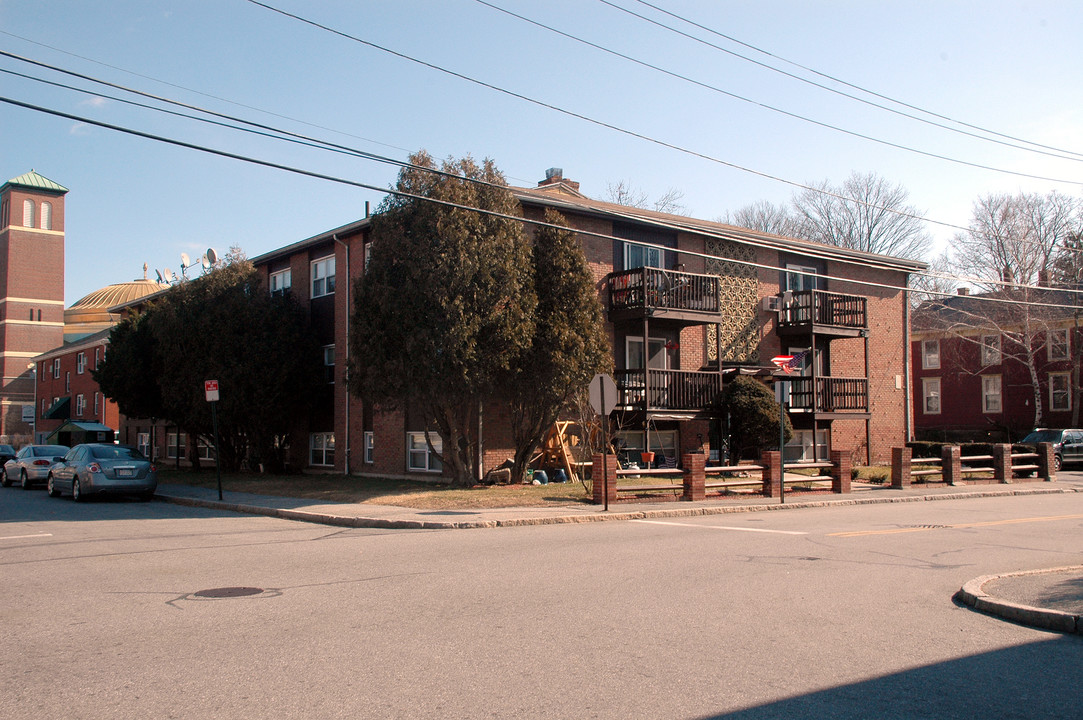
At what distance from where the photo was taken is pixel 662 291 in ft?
86.7

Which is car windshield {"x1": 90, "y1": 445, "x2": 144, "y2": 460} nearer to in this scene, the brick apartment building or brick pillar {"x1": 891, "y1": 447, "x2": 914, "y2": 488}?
the brick apartment building

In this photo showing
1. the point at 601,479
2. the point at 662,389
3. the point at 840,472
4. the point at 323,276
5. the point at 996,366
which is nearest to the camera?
the point at 601,479

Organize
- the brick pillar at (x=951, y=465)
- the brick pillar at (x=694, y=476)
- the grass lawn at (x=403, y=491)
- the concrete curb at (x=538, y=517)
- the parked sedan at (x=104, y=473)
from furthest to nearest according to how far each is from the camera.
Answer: the brick pillar at (x=951, y=465), the parked sedan at (x=104, y=473), the brick pillar at (x=694, y=476), the grass lawn at (x=403, y=491), the concrete curb at (x=538, y=517)

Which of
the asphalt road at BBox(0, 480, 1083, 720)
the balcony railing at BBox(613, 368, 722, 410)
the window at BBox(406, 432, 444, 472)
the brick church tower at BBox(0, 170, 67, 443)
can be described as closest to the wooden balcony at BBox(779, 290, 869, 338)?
the balcony railing at BBox(613, 368, 722, 410)

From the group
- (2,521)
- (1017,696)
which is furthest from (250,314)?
(1017,696)

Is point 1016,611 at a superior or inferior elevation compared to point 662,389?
inferior

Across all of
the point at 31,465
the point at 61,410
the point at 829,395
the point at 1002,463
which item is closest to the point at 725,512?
the point at 1002,463

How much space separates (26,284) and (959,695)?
86.9 meters

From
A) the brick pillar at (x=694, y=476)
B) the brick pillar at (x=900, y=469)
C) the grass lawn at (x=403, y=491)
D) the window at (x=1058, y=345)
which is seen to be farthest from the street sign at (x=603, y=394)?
the window at (x=1058, y=345)

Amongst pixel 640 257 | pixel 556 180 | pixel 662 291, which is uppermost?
pixel 556 180

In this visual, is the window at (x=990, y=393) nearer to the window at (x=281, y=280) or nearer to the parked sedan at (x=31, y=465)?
the window at (x=281, y=280)

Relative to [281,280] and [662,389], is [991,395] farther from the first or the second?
[281,280]

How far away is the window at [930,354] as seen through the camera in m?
51.5

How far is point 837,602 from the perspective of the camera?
840 cm
